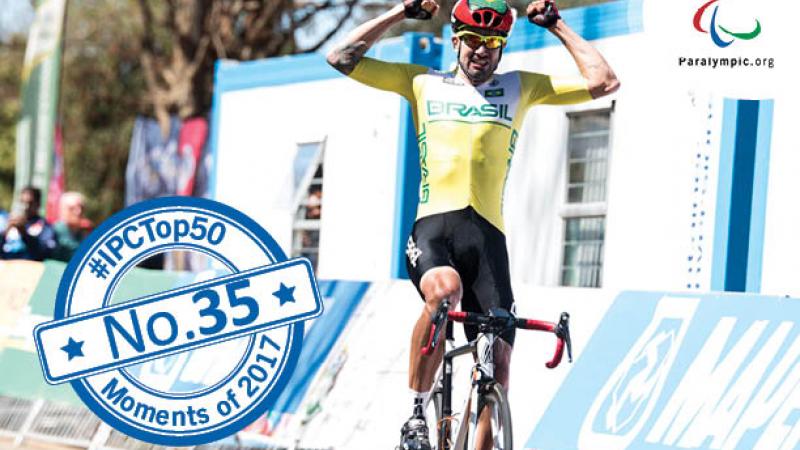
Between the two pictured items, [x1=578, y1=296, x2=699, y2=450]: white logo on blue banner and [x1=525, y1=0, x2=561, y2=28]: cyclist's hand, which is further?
[x1=578, y1=296, x2=699, y2=450]: white logo on blue banner

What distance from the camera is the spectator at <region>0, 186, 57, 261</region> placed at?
1459 centimetres

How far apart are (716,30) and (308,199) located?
5905 mm

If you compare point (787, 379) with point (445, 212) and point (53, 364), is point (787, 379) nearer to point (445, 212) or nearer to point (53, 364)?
point (445, 212)

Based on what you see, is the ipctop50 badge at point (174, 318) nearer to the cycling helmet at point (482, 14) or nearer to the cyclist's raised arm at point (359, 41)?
the cyclist's raised arm at point (359, 41)

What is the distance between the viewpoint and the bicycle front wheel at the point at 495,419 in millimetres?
5992

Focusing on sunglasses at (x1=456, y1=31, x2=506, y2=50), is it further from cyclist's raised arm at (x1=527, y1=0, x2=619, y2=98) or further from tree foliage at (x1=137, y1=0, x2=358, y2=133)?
tree foliage at (x1=137, y1=0, x2=358, y2=133)

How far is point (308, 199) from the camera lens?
14.3 m

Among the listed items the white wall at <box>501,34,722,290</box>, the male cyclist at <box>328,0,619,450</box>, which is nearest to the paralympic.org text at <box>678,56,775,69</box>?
the white wall at <box>501,34,722,290</box>

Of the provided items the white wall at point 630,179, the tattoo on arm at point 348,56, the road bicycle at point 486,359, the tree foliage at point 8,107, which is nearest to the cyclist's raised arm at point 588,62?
the tattoo on arm at point 348,56

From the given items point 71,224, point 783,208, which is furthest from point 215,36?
point 783,208

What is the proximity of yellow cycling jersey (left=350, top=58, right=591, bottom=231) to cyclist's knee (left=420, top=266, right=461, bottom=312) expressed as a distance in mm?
395

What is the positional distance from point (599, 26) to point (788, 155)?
2.03 metres

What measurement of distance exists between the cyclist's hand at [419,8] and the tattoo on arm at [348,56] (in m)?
0.36

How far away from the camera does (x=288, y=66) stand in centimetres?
1450
